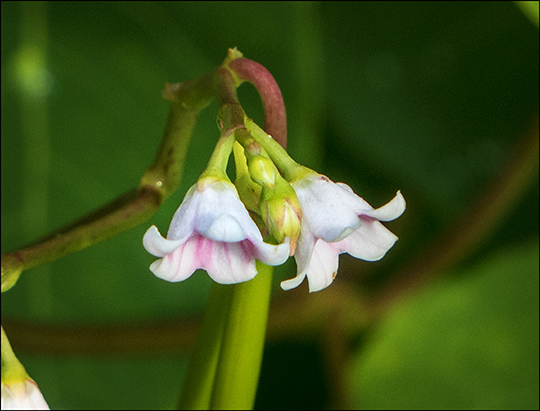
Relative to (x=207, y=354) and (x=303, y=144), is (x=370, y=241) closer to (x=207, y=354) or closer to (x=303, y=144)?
(x=207, y=354)

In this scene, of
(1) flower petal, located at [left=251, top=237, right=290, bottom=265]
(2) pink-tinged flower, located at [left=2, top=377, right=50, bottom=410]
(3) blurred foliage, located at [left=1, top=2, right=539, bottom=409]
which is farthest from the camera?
(3) blurred foliage, located at [left=1, top=2, right=539, bottom=409]

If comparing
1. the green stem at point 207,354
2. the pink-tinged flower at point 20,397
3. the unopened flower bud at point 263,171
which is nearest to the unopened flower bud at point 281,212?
the unopened flower bud at point 263,171

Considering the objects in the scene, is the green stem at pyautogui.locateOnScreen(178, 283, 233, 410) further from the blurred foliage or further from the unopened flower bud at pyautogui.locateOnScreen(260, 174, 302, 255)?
the blurred foliage

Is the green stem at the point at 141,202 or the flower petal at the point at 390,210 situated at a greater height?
the green stem at the point at 141,202

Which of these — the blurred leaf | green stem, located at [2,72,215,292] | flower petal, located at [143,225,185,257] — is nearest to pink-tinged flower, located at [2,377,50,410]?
green stem, located at [2,72,215,292]

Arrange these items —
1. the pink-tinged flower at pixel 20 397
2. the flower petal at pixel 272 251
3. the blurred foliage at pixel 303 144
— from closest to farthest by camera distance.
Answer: the flower petal at pixel 272 251
the pink-tinged flower at pixel 20 397
the blurred foliage at pixel 303 144

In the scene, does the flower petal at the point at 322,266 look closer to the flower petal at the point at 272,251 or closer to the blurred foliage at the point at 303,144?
the flower petal at the point at 272,251
